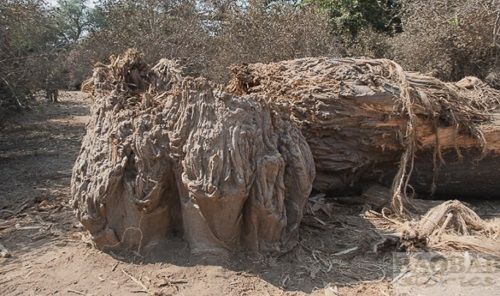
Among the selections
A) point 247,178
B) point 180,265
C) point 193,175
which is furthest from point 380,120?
point 180,265

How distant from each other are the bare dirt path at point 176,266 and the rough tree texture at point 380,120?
59cm

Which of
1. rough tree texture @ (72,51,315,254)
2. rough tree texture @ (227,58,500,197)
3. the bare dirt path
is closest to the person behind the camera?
the bare dirt path

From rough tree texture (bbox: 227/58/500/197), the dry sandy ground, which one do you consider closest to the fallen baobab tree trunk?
the dry sandy ground

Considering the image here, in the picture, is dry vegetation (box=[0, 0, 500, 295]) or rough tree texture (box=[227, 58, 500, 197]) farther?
rough tree texture (box=[227, 58, 500, 197])

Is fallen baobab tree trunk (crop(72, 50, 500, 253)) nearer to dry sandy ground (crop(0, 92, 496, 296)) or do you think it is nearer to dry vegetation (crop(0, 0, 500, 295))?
dry vegetation (crop(0, 0, 500, 295))

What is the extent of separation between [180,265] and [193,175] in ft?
1.96

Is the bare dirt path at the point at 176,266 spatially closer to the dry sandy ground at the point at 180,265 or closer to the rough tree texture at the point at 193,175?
the dry sandy ground at the point at 180,265

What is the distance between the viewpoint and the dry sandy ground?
296 centimetres

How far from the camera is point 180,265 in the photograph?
3148 millimetres

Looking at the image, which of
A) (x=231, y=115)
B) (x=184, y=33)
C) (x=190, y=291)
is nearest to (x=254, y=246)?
(x=190, y=291)

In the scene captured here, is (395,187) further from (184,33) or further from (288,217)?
(184,33)

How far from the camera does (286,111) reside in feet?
12.1

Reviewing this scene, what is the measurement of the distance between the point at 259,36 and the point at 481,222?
6.96 m

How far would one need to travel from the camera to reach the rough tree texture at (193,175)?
10.2 ft
